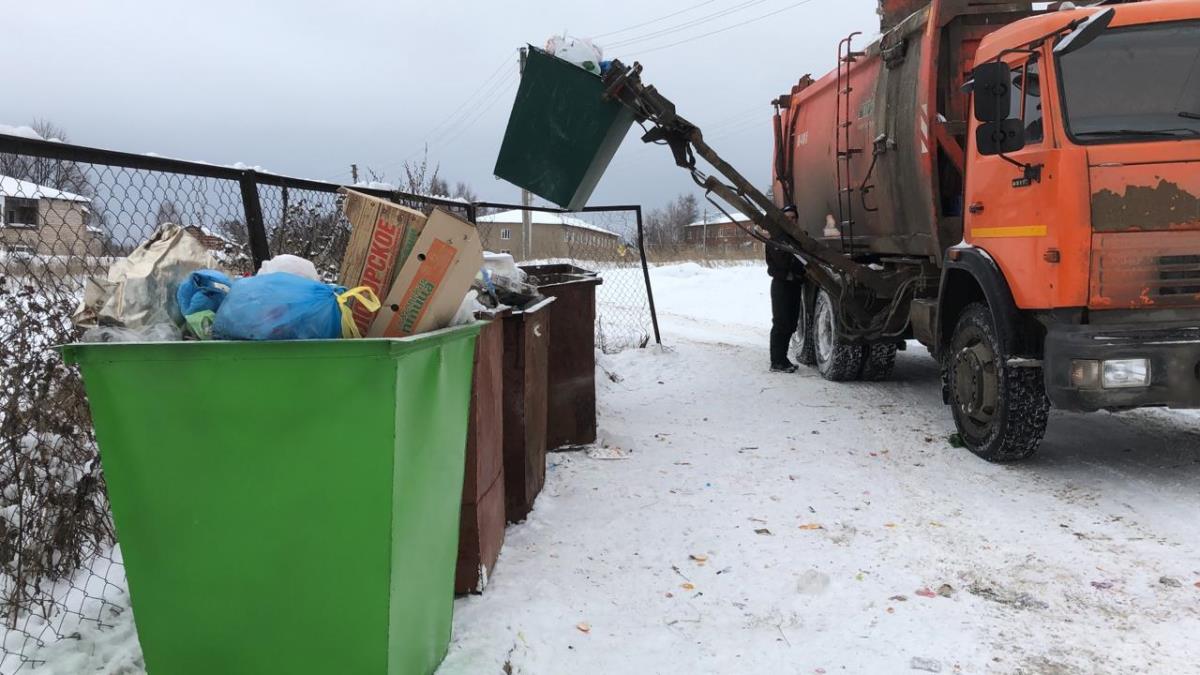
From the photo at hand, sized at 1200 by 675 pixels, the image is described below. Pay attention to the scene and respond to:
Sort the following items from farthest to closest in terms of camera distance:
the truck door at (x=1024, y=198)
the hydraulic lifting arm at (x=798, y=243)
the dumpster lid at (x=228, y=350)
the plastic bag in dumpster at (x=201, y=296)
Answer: the hydraulic lifting arm at (x=798, y=243) → the truck door at (x=1024, y=198) → the plastic bag in dumpster at (x=201, y=296) → the dumpster lid at (x=228, y=350)

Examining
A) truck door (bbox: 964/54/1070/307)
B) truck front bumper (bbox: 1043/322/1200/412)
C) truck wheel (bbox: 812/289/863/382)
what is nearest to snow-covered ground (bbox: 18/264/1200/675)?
truck front bumper (bbox: 1043/322/1200/412)

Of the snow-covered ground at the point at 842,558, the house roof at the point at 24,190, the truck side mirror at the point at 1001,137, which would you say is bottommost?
the snow-covered ground at the point at 842,558

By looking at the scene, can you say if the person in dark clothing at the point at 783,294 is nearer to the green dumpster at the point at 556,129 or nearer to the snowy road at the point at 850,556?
the snowy road at the point at 850,556

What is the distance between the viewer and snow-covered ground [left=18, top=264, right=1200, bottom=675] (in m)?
2.85

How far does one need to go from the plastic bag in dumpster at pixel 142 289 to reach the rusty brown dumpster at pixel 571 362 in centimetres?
275

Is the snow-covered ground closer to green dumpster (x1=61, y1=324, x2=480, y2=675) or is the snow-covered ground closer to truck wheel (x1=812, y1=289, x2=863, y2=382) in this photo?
green dumpster (x1=61, y1=324, x2=480, y2=675)

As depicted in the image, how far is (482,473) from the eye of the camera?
3.26 metres

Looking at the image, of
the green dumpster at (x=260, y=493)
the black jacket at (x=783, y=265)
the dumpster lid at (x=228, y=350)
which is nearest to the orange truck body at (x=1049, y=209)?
the black jacket at (x=783, y=265)

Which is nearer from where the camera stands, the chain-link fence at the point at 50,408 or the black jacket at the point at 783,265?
the chain-link fence at the point at 50,408

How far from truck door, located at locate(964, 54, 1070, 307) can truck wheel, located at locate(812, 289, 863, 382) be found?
2934 mm

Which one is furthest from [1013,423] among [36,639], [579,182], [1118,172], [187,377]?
[36,639]

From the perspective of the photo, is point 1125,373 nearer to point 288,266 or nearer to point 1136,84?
point 1136,84

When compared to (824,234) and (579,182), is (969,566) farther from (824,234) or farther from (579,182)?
(824,234)

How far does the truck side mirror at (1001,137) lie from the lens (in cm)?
452
